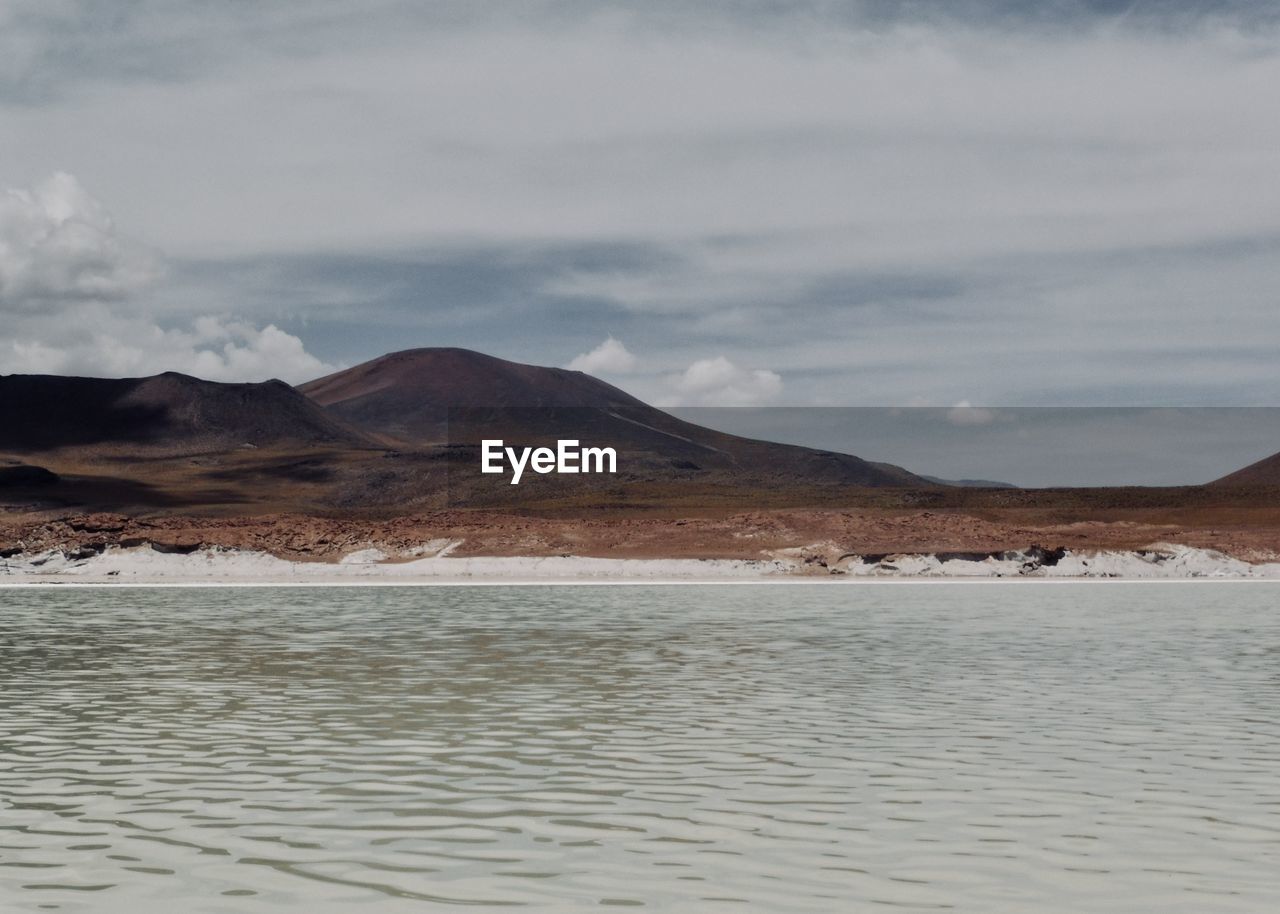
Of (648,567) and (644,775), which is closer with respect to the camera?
(644,775)

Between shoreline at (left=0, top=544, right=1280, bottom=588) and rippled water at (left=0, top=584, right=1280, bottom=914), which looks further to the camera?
shoreline at (left=0, top=544, right=1280, bottom=588)

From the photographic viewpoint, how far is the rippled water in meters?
11.2

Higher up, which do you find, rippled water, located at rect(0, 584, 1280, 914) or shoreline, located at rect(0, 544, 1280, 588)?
shoreline, located at rect(0, 544, 1280, 588)

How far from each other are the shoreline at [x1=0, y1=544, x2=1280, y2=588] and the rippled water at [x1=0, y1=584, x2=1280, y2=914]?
149 feet

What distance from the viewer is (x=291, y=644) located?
35.3 meters

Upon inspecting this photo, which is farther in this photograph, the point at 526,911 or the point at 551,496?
the point at 551,496

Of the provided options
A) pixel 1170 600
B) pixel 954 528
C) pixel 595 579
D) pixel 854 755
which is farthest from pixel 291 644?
pixel 954 528

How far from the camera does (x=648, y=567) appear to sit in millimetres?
81938

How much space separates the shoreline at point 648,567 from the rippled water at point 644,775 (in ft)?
149

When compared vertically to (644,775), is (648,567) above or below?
above

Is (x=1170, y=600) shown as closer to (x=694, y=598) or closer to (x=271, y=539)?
(x=694, y=598)

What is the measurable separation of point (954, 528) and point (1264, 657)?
213 feet

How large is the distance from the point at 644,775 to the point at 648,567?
65907 millimetres

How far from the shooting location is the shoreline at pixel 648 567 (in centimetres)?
8006
